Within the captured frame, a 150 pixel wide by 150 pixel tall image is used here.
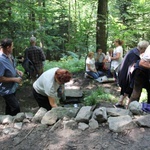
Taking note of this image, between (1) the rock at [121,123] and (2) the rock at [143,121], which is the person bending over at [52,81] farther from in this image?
(2) the rock at [143,121]

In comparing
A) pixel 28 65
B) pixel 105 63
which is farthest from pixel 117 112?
pixel 105 63

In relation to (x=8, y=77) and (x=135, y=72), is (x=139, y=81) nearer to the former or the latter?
(x=135, y=72)

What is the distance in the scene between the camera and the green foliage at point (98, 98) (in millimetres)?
6661

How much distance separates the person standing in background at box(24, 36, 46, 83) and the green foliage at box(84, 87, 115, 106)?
208 centimetres

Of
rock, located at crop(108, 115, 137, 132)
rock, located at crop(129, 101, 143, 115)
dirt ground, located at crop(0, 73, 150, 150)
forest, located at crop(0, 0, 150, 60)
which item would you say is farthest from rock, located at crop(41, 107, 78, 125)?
forest, located at crop(0, 0, 150, 60)

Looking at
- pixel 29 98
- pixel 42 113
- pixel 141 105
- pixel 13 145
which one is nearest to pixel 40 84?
pixel 42 113

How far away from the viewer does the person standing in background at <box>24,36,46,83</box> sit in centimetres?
752

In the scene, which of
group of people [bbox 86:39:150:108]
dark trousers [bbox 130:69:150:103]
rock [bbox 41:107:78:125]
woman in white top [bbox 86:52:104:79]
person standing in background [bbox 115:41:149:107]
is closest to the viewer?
rock [bbox 41:107:78:125]

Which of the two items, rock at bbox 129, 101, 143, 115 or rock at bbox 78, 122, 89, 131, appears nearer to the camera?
rock at bbox 78, 122, 89, 131

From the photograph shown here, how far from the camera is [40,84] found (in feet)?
13.4

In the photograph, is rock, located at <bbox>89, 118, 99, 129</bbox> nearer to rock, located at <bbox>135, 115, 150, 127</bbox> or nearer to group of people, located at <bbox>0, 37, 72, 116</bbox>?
rock, located at <bbox>135, 115, 150, 127</bbox>

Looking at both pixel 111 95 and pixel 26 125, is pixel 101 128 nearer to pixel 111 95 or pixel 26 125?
pixel 26 125

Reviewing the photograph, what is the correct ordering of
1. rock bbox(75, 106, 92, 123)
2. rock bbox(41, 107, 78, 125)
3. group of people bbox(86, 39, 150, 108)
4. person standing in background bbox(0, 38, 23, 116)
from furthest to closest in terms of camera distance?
1. group of people bbox(86, 39, 150, 108)
2. person standing in background bbox(0, 38, 23, 116)
3. rock bbox(41, 107, 78, 125)
4. rock bbox(75, 106, 92, 123)

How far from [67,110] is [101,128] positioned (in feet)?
2.39
